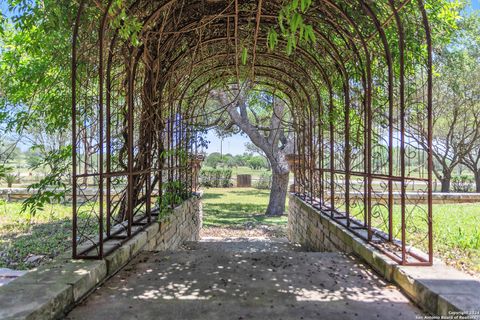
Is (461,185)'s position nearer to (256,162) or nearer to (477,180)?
(477,180)

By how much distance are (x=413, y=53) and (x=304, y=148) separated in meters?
3.11

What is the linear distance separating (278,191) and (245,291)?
9.91 meters

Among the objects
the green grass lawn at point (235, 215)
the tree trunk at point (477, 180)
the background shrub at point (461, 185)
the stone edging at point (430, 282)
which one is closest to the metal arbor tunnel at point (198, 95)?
the stone edging at point (430, 282)

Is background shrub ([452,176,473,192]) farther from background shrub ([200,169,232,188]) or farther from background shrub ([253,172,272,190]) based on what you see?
background shrub ([200,169,232,188])

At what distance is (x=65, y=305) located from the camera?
7.05 feet

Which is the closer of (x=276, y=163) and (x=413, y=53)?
(x=413, y=53)

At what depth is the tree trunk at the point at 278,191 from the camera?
12000 mm

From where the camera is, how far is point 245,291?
2.59 meters

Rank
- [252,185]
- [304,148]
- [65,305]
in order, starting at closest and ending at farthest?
[65,305] → [304,148] → [252,185]

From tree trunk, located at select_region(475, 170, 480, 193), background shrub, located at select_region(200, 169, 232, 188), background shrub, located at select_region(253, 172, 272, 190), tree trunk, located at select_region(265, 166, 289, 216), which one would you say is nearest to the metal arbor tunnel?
tree trunk, located at select_region(265, 166, 289, 216)

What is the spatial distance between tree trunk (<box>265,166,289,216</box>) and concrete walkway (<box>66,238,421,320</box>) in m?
8.45

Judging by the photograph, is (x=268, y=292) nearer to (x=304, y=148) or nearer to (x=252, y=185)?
(x=304, y=148)

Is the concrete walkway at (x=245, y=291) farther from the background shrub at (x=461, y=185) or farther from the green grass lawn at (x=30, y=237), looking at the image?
the background shrub at (x=461, y=185)

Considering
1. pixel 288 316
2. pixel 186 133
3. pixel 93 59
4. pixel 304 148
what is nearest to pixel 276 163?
Result: pixel 304 148
